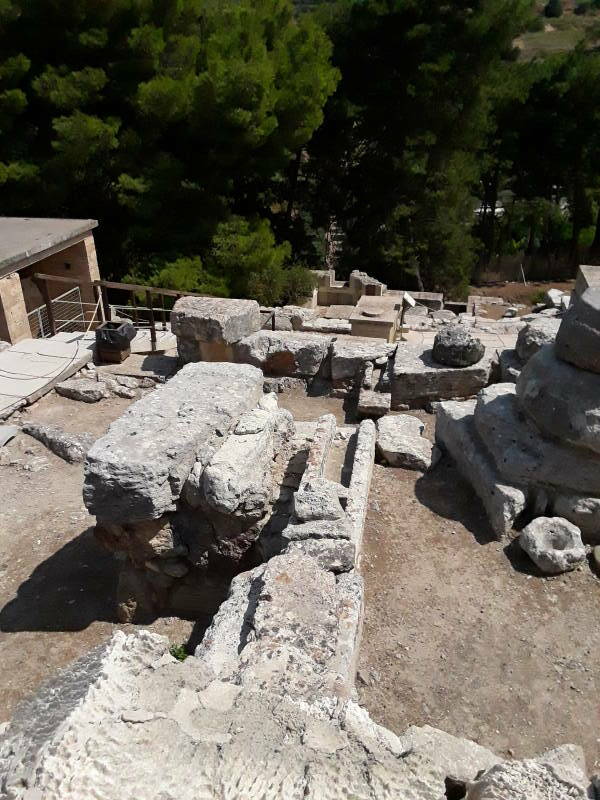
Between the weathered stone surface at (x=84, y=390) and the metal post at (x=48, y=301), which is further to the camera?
the metal post at (x=48, y=301)

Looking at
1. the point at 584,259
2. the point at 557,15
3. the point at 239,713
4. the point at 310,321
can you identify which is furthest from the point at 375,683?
the point at 557,15

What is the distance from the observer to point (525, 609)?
13.6 ft

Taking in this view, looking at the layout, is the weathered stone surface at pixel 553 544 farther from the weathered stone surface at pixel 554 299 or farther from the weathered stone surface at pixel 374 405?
the weathered stone surface at pixel 554 299

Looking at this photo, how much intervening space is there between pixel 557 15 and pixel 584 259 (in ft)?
Result: 162

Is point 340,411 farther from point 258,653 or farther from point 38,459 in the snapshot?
point 258,653

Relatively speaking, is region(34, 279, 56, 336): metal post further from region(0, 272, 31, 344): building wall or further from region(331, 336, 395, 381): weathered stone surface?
region(331, 336, 395, 381): weathered stone surface

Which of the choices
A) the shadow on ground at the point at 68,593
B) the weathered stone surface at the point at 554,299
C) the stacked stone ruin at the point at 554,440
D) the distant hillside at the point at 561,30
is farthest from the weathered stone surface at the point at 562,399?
the distant hillside at the point at 561,30

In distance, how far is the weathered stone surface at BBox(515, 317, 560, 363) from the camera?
22.4ft

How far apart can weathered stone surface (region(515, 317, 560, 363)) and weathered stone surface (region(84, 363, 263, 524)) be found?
3.57 metres

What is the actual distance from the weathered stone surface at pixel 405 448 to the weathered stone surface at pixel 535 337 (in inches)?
78.9

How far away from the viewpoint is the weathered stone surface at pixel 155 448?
13.4 ft

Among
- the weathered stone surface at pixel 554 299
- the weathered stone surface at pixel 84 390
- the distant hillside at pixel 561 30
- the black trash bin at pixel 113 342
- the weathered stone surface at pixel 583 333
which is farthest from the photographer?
the distant hillside at pixel 561 30

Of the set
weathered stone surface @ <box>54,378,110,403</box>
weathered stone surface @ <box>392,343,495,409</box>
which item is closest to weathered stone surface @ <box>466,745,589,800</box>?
weathered stone surface @ <box>392,343,495,409</box>

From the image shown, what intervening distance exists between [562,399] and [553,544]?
3.48 feet
